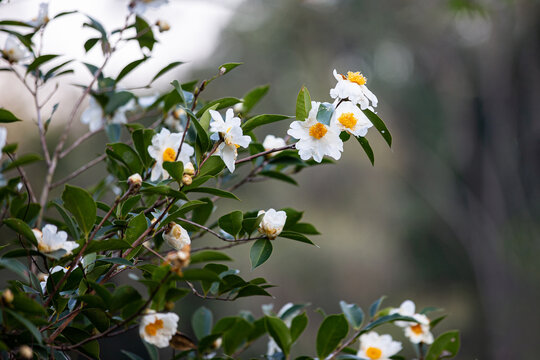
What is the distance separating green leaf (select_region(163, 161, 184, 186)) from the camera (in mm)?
469

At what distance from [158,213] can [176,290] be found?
109 millimetres

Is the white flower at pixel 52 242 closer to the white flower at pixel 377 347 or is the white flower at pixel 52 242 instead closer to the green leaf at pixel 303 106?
the green leaf at pixel 303 106

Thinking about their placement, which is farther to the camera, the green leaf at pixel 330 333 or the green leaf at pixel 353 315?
the green leaf at pixel 353 315

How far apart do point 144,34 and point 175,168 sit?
1.23ft

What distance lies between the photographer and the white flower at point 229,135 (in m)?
0.50

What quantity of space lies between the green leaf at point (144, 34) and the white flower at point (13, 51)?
17 cm

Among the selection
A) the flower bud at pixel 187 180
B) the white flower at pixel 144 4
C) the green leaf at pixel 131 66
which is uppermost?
the white flower at pixel 144 4

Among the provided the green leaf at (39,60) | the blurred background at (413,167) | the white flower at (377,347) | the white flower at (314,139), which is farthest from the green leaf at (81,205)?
the blurred background at (413,167)

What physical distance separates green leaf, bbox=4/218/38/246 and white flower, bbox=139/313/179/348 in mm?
129

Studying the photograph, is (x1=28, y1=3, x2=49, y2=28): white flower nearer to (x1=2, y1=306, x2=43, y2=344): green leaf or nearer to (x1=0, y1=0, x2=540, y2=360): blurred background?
(x1=2, y1=306, x2=43, y2=344): green leaf

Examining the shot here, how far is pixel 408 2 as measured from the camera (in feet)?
15.6

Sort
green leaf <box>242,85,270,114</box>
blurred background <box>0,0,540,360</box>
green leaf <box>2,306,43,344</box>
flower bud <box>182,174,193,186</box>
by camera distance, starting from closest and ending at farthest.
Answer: green leaf <box>2,306,43,344</box> < flower bud <box>182,174,193,186</box> < green leaf <box>242,85,270,114</box> < blurred background <box>0,0,540,360</box>

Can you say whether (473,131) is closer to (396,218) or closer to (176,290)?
(396,218)

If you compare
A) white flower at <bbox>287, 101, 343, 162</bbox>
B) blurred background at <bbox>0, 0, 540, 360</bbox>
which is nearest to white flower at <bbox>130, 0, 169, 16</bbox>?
white flower at <bbox>287, 101, 343, 162</bbox>
